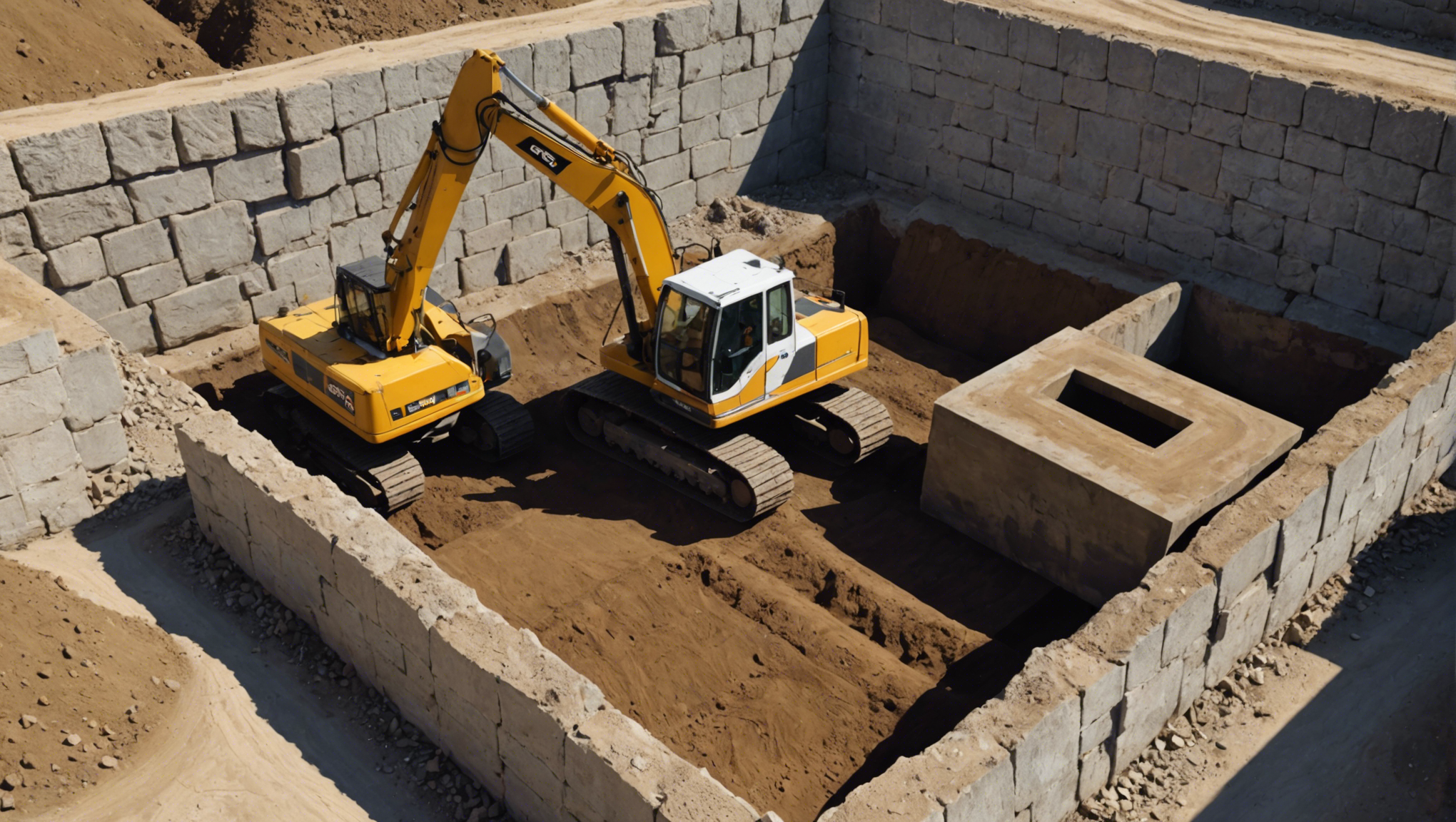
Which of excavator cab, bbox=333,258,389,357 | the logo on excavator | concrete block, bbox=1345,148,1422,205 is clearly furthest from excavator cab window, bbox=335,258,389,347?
concrete block, bbox=1345,148,1422,205

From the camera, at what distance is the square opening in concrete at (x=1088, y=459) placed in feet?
35.1

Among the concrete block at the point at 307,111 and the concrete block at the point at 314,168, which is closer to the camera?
the concrete block at the point at 307,111

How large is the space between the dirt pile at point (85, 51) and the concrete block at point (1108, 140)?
410 inches

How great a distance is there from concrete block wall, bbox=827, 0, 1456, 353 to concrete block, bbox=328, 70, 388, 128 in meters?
6.86

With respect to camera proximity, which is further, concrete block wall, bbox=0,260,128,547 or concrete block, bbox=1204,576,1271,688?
concrete block wall, bbox=0,260,128,547

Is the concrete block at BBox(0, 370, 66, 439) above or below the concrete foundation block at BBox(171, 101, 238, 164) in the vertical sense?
below

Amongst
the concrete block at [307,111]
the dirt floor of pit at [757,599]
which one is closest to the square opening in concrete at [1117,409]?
the dirt floor of pit at [757,599]

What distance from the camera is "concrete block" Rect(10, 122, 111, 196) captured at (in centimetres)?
1176

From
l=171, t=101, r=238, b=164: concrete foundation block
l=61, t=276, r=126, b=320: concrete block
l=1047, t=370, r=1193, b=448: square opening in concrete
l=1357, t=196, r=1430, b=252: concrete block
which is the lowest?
l=1047, t=370, r=1193, b=448: square opening in concrete

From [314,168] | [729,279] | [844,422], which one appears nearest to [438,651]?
[729,279]

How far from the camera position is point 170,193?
12.7 m

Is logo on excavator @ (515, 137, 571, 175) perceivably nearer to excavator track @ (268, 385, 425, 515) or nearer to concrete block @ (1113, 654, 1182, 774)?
excavator track @ (268, 385, 425, 515)

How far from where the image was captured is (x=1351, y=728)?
387 inches

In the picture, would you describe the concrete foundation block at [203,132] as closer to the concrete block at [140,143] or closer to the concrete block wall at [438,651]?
the concrete block at [140,143]
